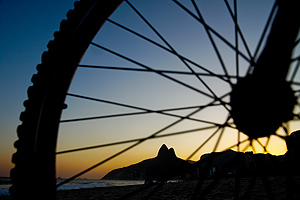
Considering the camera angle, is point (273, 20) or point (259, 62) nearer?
point (273, 20)

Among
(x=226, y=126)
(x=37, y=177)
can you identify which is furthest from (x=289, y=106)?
(x=37, y=177)

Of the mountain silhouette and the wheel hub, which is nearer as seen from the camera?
the wheel hub

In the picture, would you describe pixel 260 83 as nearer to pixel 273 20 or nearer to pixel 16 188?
pixel 273 20

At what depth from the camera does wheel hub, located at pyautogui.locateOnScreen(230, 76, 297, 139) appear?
1345 mm

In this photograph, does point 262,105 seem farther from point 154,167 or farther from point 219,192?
point 154,167

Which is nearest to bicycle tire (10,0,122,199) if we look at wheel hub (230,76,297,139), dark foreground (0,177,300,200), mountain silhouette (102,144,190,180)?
dark foreground (0,177,300,200)

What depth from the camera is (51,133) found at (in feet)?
5.28

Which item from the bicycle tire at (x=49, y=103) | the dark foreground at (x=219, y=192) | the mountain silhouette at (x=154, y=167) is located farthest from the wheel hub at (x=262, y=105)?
the mountain silhouette at (x=154, y=167)

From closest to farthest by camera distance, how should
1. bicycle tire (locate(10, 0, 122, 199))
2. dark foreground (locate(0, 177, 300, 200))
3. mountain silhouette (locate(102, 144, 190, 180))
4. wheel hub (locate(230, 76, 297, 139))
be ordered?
wheel hub (locate(230, 76, 297, 139)) → bicycle tire (locate(10, 0, 122, 199)) → dark foreground (locate(0, 177, 300, 200)) → mountain silhouette (locate(102, 144, 190, 180))

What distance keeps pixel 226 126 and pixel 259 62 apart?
1.85 ft

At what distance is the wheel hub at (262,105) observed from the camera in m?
1.34

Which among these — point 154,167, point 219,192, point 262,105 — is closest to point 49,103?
point 262,105

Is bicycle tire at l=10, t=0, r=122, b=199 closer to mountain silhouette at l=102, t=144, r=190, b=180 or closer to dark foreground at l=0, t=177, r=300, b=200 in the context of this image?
dark foreground at l=0, t=177, r=300, b=200

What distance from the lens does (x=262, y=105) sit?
137 centimetres
